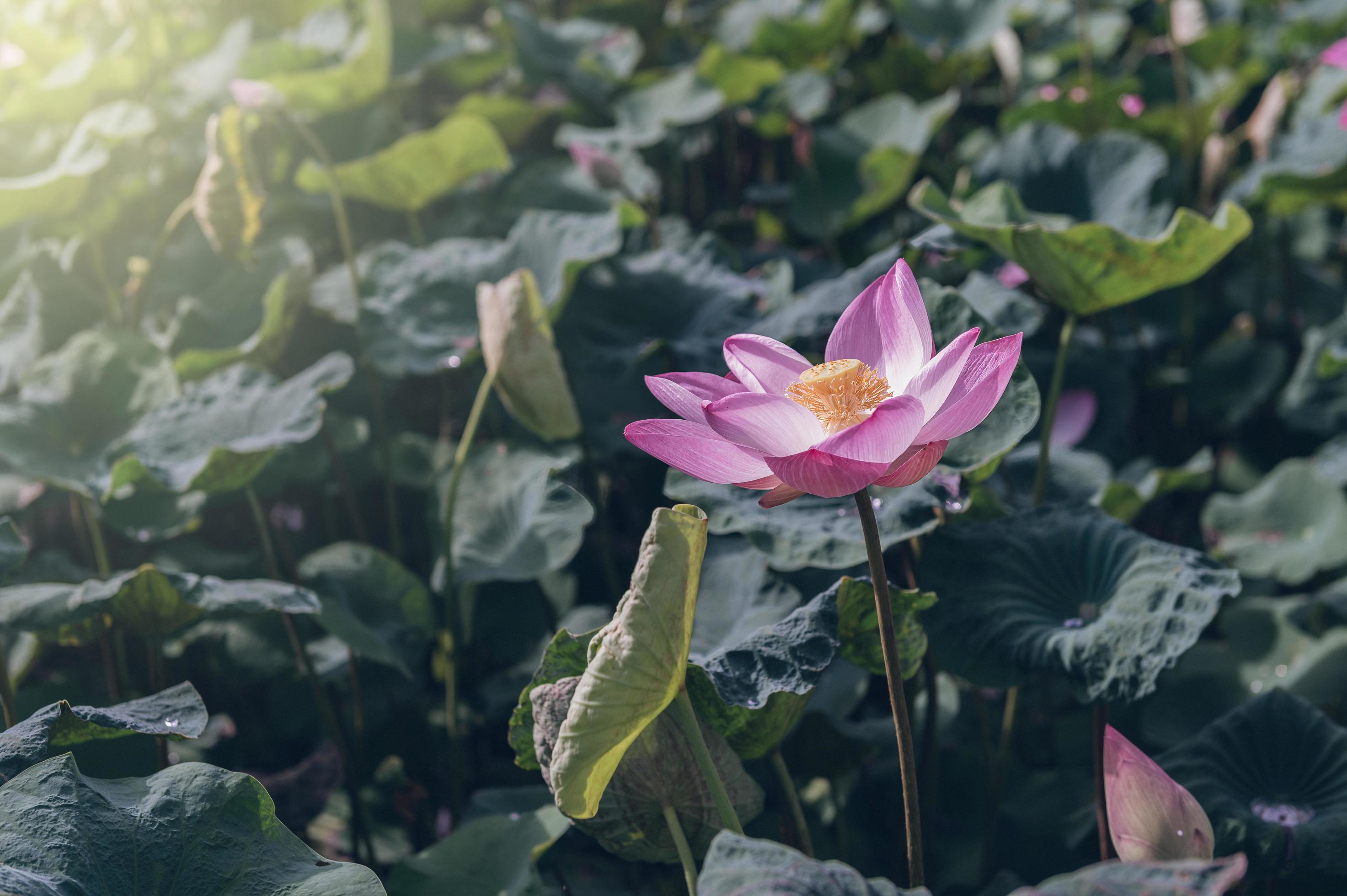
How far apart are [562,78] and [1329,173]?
3.97ft

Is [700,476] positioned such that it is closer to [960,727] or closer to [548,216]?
[960,727]

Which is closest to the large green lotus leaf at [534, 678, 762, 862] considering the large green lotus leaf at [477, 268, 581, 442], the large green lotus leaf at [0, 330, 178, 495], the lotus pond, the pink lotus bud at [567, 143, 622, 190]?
the lotus pond

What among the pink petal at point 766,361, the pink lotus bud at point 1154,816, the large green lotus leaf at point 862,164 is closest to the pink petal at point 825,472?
the pink petal at point 766,361

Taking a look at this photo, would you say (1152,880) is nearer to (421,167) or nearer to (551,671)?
(551,671)

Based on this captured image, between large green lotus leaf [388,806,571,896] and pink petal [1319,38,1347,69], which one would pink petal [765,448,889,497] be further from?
pink petal [1319,38,1347,69]

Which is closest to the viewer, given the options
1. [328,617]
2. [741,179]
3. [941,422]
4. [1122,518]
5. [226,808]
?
[941,422]

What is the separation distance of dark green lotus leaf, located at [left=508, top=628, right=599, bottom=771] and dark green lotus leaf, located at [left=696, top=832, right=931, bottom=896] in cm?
21

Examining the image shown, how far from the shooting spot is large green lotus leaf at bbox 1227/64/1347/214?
1.33 metres

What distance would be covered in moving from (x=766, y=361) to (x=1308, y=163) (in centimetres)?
113

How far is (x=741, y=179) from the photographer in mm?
2010

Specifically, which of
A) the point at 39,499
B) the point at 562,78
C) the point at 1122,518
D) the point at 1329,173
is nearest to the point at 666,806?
the point at 1122,518

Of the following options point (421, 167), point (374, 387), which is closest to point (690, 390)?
point (374, 387)

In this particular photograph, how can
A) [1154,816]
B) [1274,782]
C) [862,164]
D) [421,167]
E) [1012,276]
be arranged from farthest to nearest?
[862,164] → [421,167] → [1012,276] → [1274,782] → [1154,816]

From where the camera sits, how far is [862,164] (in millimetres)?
1558
